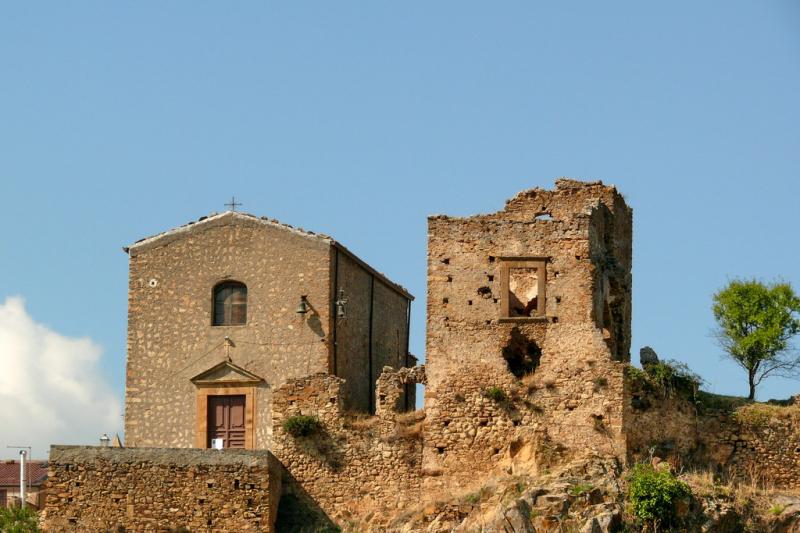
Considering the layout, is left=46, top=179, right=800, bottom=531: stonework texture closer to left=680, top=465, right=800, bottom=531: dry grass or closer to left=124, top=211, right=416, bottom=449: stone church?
left=124, top=211, right=416, bottom=449: stone church

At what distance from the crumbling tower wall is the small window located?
2 cm

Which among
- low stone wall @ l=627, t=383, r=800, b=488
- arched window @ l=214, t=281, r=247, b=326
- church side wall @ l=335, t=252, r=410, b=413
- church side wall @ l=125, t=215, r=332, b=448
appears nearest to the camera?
low stone wall @ l=627, t=383, r=800, b=488

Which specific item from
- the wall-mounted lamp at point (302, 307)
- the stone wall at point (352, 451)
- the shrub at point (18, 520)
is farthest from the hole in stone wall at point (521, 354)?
the shrub at point (18, 520)

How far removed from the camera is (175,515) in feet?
148

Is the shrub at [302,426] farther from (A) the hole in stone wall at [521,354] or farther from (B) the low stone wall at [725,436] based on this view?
(B) the low stone wall at [725,436]

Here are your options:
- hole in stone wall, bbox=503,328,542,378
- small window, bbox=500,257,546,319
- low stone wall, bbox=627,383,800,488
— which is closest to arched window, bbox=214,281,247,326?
small window, bbox=500,257,546,319

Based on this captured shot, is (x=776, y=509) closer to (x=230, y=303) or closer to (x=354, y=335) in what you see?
(x=354, y=335)

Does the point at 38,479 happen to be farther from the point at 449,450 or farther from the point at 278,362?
the point at 449,450

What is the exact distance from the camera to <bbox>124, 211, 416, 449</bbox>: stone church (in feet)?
159

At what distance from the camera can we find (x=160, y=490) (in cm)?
4544

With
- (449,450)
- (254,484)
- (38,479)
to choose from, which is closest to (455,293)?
(449,450)

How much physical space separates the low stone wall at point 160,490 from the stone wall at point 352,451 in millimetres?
1059

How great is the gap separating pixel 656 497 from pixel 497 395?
5022mm

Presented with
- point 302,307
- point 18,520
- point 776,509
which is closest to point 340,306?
point 302,307
